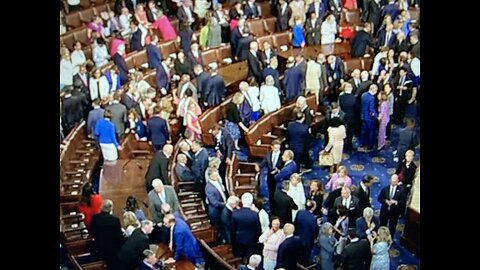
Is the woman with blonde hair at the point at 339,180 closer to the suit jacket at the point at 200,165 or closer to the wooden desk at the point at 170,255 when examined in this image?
the suit jacket at the point at 200,165

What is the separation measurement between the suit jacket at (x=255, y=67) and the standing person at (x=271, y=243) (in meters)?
1.89

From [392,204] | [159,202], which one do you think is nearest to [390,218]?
[392,204]

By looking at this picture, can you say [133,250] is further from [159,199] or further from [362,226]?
[362,226]

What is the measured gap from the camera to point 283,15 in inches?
469

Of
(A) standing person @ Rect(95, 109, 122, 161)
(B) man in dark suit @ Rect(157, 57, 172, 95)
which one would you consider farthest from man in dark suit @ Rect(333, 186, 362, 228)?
(A) standing person @ Rect(95, 109, 122, 161)

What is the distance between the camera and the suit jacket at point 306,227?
1123 centimetres

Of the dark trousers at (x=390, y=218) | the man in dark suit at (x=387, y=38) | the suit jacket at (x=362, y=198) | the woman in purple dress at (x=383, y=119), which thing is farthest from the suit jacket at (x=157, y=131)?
the man in dark suit at (x=387, y=38)

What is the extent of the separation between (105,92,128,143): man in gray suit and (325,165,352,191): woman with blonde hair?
2.61 meters

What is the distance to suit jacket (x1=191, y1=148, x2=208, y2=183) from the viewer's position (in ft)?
37.0

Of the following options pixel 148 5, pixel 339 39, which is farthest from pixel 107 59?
pixel 339 39

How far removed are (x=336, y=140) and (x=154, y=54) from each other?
8.27ft

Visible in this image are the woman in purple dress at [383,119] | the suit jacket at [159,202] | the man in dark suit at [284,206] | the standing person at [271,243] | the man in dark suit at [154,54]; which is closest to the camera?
the suit jacket at [159,202]
